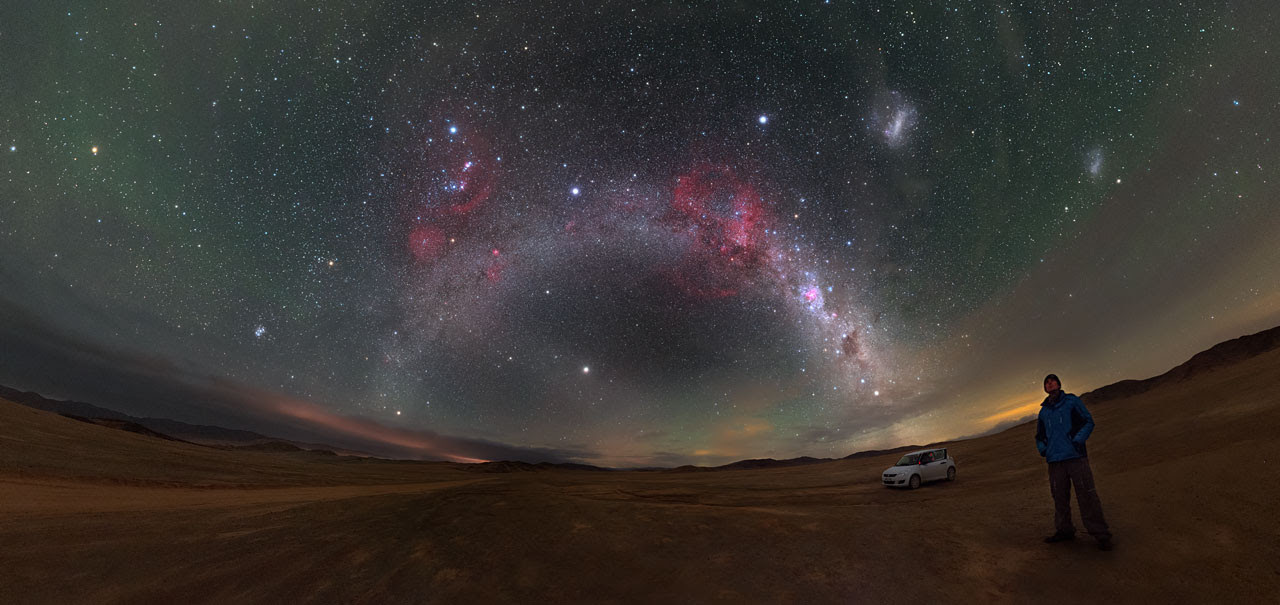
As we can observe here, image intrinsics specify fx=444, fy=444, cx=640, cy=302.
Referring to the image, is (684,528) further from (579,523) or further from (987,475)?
(987,475)

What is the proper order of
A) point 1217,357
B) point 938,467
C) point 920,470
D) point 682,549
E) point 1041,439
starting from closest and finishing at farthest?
point 1041,439 < point 682,549 < point 920,470 < point 938,467 < point 1217,357

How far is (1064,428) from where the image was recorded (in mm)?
6363

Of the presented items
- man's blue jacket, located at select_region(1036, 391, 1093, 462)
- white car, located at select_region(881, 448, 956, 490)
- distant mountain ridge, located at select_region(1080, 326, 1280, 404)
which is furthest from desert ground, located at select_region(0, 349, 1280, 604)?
distant mountain ridge, located at select_region(1080, 326, 1280, 404)

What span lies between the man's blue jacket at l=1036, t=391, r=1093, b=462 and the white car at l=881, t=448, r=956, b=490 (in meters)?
14.5

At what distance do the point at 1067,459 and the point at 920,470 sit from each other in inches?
594

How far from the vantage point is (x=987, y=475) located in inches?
818

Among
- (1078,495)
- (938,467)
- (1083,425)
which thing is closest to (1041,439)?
(1083,425)

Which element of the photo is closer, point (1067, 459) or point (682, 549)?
point (1067, 459)

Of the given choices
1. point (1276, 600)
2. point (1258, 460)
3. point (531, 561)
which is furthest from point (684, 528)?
point (1258, 460)

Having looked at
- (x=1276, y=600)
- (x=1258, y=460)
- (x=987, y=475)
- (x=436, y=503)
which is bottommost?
(x=987, y=475)

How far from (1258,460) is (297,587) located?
1593 cm

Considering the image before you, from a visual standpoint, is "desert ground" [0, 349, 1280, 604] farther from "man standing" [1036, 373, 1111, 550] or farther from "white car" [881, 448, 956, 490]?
"white car" [881, 448, 956, 490]

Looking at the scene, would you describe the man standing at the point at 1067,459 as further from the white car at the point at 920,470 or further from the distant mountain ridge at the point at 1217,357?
the distant mountain ridge at the point at 1217,357

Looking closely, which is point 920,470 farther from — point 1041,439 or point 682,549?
point 682,549
